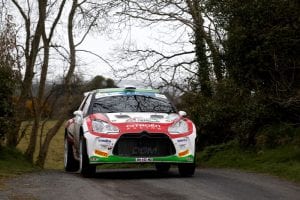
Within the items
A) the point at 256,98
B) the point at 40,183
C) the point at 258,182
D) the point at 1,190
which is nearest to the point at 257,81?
the point at 256,98

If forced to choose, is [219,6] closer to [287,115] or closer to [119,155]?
[287,115]

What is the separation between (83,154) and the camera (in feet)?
38.7

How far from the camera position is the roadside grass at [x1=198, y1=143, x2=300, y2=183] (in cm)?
1294

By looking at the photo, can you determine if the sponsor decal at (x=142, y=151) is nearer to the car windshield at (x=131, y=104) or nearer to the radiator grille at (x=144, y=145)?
the radiator grille at (x=144, y=145)

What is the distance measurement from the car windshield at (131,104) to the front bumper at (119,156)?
1.13m

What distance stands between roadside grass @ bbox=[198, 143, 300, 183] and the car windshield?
261 centimetres

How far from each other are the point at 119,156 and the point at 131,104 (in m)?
1.65

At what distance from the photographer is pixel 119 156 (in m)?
11.5

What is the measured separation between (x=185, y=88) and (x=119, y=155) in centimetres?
1254

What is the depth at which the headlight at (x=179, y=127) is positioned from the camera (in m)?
11.8

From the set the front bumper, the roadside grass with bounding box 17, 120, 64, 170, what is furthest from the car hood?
the roadside grass with bounding box 17, 120, 64, 170

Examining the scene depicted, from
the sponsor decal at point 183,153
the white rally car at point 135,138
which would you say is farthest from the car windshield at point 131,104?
the sponsor decal at point 183,153

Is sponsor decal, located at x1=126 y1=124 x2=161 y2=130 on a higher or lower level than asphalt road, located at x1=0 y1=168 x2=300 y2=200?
higher

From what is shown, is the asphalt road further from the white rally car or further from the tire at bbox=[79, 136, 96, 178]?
the white rally car
